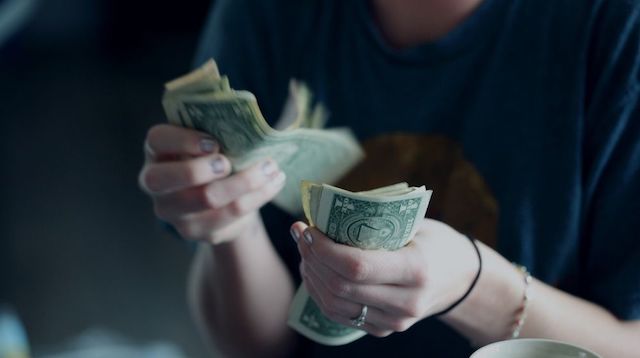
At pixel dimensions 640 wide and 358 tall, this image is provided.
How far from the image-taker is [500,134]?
72cm

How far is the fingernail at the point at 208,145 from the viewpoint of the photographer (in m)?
0.64

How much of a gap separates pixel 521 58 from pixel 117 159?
6.06 ft

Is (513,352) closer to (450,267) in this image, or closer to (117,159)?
(450,267)

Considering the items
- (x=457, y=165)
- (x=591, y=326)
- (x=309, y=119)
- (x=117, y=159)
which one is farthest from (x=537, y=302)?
(x=117, y=159)

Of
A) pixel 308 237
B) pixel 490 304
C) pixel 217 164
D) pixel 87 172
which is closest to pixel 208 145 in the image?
pixel 217 164

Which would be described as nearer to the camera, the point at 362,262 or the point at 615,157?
the point at 362,262

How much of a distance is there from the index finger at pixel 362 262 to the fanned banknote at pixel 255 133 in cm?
10

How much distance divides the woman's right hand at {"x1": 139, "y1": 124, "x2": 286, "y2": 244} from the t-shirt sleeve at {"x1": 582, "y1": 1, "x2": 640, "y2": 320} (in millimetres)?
262

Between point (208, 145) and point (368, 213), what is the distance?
0.60 ft

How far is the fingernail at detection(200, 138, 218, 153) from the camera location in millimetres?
640

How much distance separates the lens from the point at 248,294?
30.9 inches

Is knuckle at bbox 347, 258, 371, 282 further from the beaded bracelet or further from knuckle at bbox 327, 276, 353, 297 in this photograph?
the beaded bracelet

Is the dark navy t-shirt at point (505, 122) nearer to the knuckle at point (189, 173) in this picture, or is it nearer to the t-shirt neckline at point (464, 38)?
the t-shirt neckline at point (464, 38)

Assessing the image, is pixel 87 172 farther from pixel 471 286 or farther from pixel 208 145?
pixel 471 286
